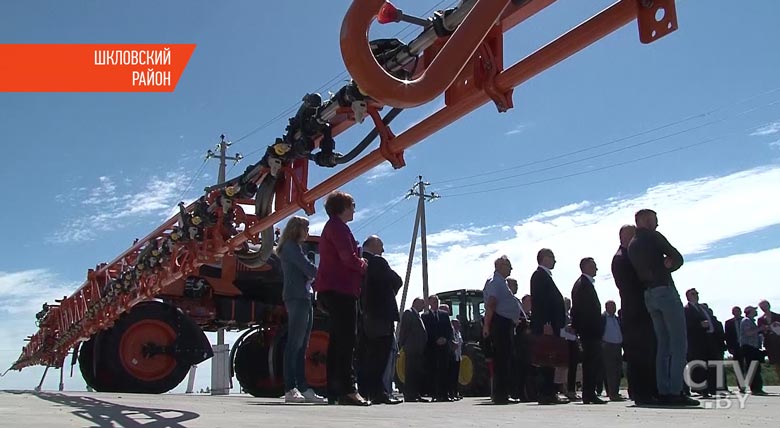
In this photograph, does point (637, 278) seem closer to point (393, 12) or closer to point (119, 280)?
point (393, 12)

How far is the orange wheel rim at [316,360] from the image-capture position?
1042cm

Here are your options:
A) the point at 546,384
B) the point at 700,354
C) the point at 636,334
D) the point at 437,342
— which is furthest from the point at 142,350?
the point at 700,354

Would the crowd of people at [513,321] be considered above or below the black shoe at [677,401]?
above

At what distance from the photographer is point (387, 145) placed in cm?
465

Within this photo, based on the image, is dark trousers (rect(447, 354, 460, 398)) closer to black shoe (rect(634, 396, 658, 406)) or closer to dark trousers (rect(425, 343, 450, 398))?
dark trousers (rect(425, 343, 450, 398))

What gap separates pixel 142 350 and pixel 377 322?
550 cm

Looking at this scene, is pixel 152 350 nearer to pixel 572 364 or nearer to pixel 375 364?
pixel 375 364

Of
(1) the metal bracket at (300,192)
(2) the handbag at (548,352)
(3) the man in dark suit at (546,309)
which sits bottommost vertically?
(2) the handbag at (548,352)

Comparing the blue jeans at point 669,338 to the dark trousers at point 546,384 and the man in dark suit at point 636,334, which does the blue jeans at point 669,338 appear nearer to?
the man in dark suit at point 636,334

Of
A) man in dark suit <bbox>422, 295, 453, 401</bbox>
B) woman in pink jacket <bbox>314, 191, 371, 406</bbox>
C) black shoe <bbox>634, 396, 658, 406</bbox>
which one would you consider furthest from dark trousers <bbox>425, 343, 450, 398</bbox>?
woman in pink jacket <bbox>314, 191, 371, 406</bbox>

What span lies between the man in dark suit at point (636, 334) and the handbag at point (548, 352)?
1.01 meters

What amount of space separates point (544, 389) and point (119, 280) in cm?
732

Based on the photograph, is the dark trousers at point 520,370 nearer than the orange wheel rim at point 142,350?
Yes

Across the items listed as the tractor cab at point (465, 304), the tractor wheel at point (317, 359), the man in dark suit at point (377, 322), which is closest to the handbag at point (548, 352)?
the man in dark suit at point (377, 322)
